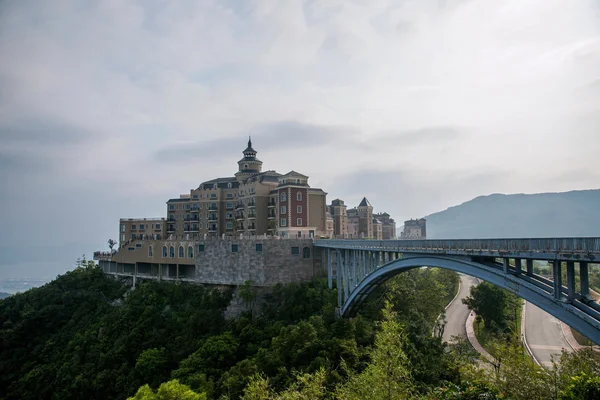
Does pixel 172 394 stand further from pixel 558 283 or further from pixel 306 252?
pixel 306 252

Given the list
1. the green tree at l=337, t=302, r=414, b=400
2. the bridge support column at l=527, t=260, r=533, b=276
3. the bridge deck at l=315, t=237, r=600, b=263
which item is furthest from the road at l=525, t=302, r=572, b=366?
the green tree at l=337, t=302, r=414, b=400

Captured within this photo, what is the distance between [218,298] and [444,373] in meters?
25.2

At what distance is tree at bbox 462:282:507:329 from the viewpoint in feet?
140

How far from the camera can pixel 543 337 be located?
39.4 metres

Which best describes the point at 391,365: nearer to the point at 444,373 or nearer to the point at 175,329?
the point at 444,373

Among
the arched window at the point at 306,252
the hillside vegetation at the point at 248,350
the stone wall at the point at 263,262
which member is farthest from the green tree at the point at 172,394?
the arched window at the point at 306,252

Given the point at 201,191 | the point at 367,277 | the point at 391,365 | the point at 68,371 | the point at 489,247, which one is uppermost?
the point at 201,191

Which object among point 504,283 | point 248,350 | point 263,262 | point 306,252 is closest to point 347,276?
point 248,350

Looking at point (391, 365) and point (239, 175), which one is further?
point (239, 175)

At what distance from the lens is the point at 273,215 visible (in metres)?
55.9

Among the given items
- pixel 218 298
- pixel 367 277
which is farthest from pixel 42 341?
pixel 367 277

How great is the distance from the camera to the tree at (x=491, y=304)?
42.8 meters

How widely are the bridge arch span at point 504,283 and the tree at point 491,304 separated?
20.8 meters

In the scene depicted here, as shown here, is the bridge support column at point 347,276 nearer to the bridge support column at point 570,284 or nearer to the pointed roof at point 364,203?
the bridge support column at point 570,284
